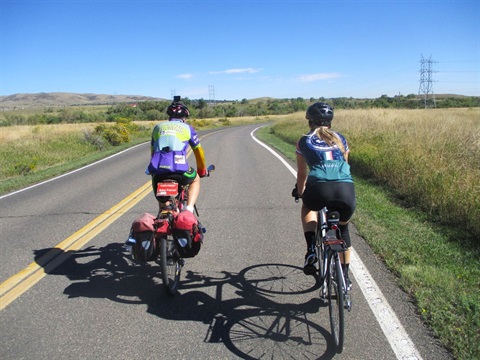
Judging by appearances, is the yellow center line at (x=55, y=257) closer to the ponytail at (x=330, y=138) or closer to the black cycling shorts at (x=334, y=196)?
the black cycling shorts at (x=334, y=196)

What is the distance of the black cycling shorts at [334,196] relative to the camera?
334 centimetres

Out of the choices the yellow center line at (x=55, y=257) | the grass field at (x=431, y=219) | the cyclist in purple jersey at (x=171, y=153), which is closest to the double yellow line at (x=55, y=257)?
the yellow center line at (x=55, y=257)

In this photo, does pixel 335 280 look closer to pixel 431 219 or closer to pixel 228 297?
pixel 228 297

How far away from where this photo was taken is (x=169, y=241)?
4.12 meters

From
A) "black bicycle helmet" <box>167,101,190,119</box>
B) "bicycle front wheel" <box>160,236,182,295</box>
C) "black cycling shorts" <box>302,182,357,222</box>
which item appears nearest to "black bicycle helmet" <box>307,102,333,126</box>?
"black cycling shorts" <box>302,182,357,222</box>

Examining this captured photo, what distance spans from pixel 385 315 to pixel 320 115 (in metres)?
1.95

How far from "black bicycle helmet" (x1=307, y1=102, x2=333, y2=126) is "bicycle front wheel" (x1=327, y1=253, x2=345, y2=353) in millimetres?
1249

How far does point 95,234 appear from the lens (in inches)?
241

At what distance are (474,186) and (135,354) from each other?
5.95 meters

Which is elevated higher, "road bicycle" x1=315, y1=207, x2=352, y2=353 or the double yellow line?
"road bicycle" x1=315, y1=207, x2=352, y2=353

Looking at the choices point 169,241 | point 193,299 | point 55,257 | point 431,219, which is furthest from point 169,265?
point 431,219

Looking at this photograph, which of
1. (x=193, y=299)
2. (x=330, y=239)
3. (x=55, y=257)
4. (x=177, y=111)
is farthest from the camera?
(x=55, y=257)

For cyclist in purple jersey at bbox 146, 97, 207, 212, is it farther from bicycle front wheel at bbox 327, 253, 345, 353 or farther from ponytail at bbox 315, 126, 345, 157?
bicycle front wheel at bbox 327, 253, 345, 353

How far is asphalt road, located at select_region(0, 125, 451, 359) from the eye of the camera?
316 cm
